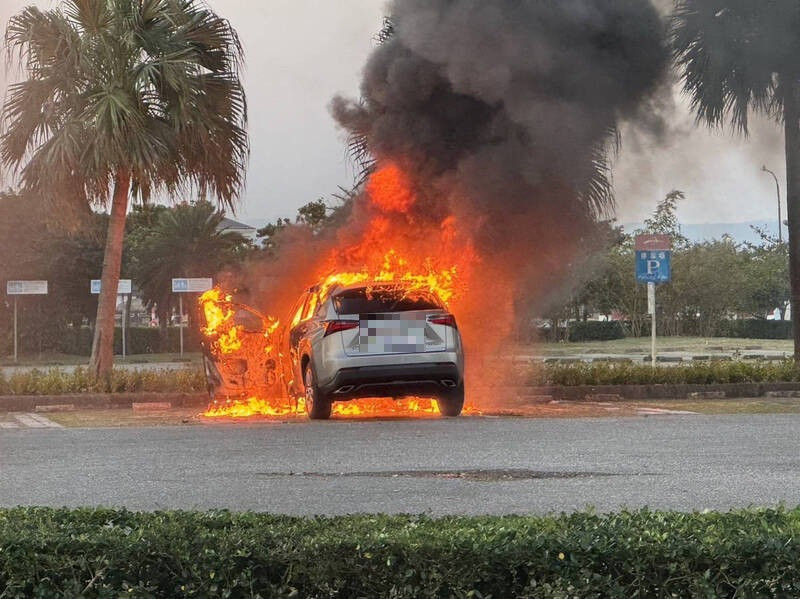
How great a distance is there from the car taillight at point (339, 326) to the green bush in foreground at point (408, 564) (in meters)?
7.99

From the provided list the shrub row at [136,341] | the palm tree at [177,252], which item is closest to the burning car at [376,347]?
the shrub row at [136,341]

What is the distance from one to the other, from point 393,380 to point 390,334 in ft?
1.64

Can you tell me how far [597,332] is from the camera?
49312 millimetres

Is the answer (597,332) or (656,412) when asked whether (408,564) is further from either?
(597,332)

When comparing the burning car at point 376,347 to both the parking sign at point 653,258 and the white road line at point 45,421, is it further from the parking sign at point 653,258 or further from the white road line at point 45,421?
the parking sign at point 653,258

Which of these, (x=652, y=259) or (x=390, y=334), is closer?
(x=390, y=334)

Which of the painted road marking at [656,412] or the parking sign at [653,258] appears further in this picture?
the parking sign at [653,258]

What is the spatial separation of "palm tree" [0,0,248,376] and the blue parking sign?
733 centimetres

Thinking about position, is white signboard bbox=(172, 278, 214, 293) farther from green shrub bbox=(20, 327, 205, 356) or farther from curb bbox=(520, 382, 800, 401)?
curb bbox=(520, 382, 800, 401)

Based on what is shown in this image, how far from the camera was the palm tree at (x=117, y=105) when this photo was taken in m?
16.8

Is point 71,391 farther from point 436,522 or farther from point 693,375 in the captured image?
point 436,522

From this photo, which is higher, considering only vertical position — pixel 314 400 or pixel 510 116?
pixel 510 116

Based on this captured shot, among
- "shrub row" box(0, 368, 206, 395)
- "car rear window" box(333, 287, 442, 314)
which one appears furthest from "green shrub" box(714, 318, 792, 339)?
"car rear window" box(333, 287, 442, 314)

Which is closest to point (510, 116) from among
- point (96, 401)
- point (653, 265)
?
point (653, 265)
